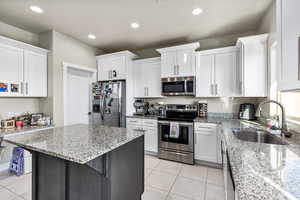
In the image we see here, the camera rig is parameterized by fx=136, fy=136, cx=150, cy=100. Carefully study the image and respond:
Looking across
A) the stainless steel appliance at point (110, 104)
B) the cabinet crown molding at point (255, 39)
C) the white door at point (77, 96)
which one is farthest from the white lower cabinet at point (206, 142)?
the white door at point (77, 96)

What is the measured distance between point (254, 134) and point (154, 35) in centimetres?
271

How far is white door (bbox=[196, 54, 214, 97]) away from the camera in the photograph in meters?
2.93

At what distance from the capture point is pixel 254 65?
7.70 feet

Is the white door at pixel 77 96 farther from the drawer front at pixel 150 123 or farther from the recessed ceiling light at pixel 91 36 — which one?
the drawer front at pixel 150 123

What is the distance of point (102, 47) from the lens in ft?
12.9

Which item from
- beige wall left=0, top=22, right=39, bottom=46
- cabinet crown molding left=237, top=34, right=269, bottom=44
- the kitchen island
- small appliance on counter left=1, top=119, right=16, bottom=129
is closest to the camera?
the kitchen island

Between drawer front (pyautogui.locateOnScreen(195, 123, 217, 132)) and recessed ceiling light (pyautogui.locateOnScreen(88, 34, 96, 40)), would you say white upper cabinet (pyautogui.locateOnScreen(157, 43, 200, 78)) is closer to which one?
drawer front (pyautogui.locateOnScreen(195, 123, 217, 132))

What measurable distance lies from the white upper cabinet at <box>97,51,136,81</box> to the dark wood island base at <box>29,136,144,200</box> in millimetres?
2477

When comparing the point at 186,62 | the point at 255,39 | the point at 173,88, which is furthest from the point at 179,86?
the point at 255,39

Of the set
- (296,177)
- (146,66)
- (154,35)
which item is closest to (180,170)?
(296,177)

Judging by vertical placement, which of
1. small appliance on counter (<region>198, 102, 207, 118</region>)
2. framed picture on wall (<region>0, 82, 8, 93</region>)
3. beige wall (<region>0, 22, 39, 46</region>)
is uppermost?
beige wall (<region>0, 22, 39, 46</region>)

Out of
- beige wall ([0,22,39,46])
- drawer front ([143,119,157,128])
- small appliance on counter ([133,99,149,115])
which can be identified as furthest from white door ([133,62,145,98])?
beige wall ([0,22,39,46])

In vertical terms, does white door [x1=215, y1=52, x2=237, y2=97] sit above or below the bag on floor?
above

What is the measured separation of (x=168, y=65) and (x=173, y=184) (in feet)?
7.79
